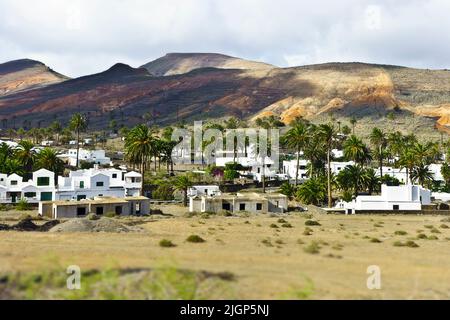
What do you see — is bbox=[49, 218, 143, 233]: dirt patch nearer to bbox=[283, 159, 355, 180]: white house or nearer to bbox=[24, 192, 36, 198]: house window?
bbox=[24, 192, 36, 198]: house window

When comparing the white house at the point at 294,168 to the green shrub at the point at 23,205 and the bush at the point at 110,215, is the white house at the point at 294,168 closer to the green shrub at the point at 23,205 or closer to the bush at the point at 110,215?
the bush at the point at 110,215

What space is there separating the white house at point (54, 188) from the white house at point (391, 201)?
114 ft

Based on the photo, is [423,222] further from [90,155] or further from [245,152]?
[90,155]

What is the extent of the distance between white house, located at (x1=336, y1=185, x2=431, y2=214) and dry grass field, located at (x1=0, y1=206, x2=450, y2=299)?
1520 centimetres

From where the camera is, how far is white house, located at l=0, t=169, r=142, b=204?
73.8 m

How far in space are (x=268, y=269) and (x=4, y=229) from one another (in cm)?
2973

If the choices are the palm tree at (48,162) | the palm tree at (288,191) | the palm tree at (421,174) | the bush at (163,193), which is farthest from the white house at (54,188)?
the palm tree at (421,174)

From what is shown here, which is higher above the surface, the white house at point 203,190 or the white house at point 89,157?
the white house at point 89,157

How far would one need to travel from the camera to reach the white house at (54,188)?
242 ft

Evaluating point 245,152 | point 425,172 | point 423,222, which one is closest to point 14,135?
point 245,152

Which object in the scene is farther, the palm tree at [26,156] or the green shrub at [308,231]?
the palm tree at [26,156]

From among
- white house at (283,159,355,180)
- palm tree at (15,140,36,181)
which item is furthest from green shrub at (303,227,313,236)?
white house at (283,159,355,180)

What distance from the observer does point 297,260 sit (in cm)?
3141

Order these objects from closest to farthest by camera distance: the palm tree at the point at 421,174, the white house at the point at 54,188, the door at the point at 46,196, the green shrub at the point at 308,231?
the green shrub at the point at 308,231 < the white house at the point at 54,188 < the door at the point at 46,196 < the palm tree at the point at 421,174
